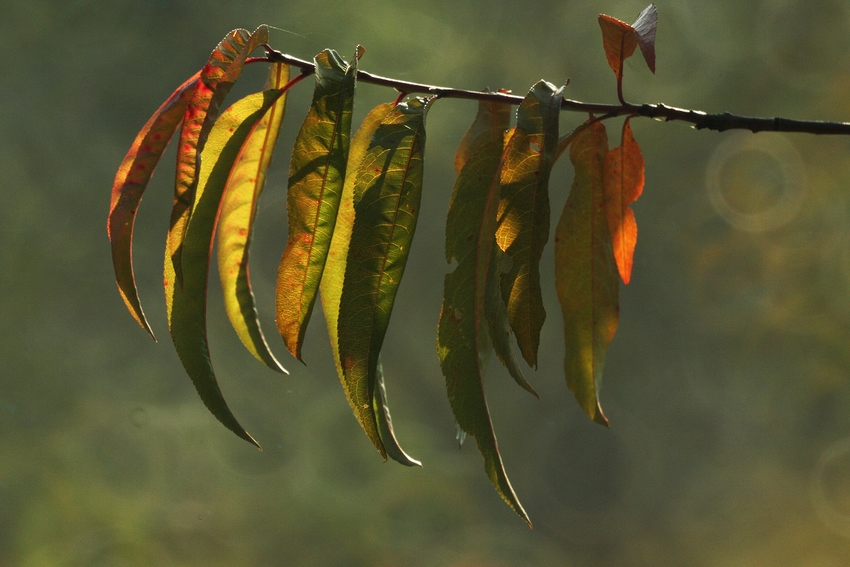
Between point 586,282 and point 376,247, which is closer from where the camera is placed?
point 376,247

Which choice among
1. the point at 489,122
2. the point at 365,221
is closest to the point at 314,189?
the point at 365,221

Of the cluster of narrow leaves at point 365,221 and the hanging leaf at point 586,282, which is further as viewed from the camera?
the hanging leaf at point 586,282

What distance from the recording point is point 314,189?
1.10ft

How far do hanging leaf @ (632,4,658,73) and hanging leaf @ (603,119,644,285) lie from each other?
2.3 inches

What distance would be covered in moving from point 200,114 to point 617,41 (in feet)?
0.65

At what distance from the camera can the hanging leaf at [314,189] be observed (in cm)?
33

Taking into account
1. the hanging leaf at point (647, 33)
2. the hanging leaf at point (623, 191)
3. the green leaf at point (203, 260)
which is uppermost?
the hanging leaf at point (647, 33)

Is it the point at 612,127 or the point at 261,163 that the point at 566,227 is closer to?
the point at 261,163

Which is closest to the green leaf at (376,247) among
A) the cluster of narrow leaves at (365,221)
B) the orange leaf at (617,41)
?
the cluster of narrow leaves at (365,221)

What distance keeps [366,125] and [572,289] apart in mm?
138

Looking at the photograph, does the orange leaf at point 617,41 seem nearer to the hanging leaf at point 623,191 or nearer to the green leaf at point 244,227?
the hanging leaf at point 623,191

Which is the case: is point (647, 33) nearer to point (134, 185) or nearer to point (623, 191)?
point (623, 191)

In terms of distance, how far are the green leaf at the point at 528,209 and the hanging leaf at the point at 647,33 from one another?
0.04 m

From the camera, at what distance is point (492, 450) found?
33cm
